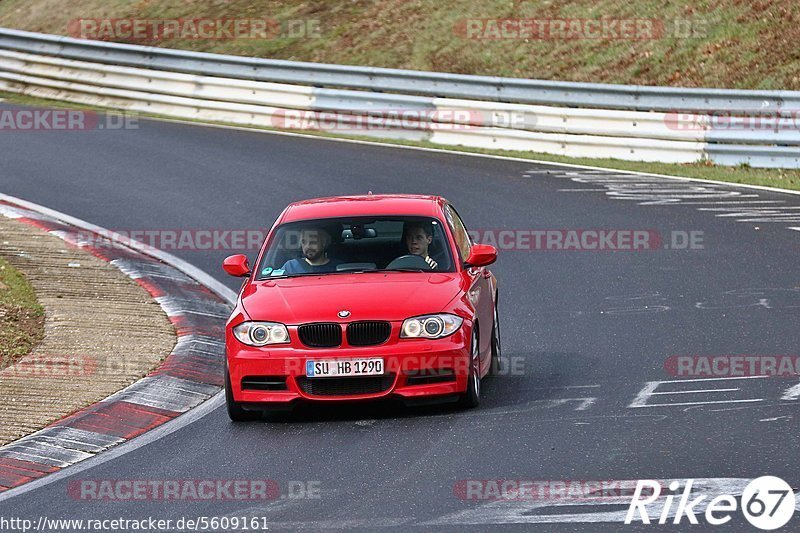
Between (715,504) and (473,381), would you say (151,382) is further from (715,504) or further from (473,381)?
(715,504)

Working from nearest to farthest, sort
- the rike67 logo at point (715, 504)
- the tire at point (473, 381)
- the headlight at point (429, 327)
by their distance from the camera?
1. the rike67 logo at point (715, 504)
2. the headlight at point (429, 327)
3. the tire at point (473, 381)

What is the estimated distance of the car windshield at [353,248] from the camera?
10.6 meters

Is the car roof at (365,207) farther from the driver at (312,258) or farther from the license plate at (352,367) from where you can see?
the license plate at (352,367)

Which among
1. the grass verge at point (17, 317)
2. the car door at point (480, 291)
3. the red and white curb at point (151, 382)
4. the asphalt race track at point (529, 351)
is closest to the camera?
the asphalt race track at point (529, 351)

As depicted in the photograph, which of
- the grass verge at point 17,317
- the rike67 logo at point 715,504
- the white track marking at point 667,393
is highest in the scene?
the grass verge at point 17,317

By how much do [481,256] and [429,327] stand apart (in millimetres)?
1118

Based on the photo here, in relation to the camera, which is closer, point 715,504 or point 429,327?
point 715,504

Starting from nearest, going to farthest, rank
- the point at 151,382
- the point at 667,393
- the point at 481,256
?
the point at 667,393 < the point at 481,256 < the point at 151,382

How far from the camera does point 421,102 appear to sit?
79.8ft

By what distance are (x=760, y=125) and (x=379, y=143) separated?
6.81 m

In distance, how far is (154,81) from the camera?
28312 mm

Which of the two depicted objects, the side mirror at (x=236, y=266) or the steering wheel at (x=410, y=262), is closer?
the steering wheel at (x=410, y=262)

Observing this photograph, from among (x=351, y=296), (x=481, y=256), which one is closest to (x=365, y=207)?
(x=481, y=256)

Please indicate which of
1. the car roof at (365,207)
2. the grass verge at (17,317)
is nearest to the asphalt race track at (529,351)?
the car roof at (365,207)
